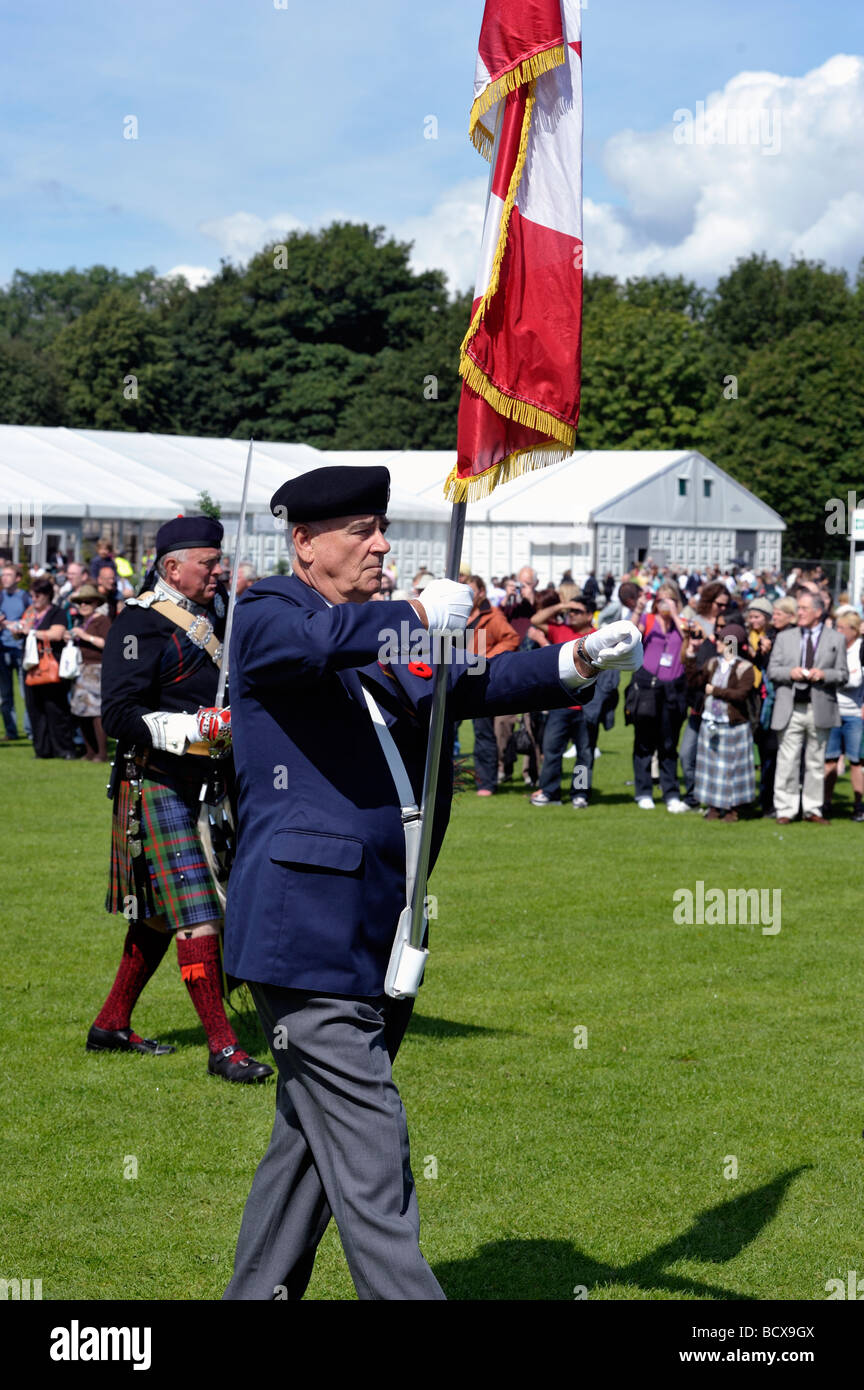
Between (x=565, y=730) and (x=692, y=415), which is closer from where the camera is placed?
(x=565, y=730)

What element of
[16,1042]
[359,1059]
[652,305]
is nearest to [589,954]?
[16,1042]

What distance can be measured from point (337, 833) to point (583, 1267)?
6.84ft

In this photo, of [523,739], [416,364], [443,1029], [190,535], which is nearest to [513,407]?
[190,535]

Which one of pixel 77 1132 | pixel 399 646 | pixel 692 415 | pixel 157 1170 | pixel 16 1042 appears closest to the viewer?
pixel 399 646

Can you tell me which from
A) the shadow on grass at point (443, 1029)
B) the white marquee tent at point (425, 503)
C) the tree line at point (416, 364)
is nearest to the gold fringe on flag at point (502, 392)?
the shadow on grass at point (443, 1029)

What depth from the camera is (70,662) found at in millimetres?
19094

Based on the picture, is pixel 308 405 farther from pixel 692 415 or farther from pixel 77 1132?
pixel 77 1132

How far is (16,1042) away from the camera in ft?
24.4

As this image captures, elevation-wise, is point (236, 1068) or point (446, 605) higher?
point (446, 605)

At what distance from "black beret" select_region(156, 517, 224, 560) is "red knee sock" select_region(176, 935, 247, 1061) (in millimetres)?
1631

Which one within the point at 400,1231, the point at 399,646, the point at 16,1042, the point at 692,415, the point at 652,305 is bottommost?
the point at 16,1042

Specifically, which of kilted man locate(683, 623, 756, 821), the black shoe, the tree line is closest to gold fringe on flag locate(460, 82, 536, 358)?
the black shoe

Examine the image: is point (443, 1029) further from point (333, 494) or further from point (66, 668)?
point (66, 668)

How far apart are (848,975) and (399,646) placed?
20.8ft
